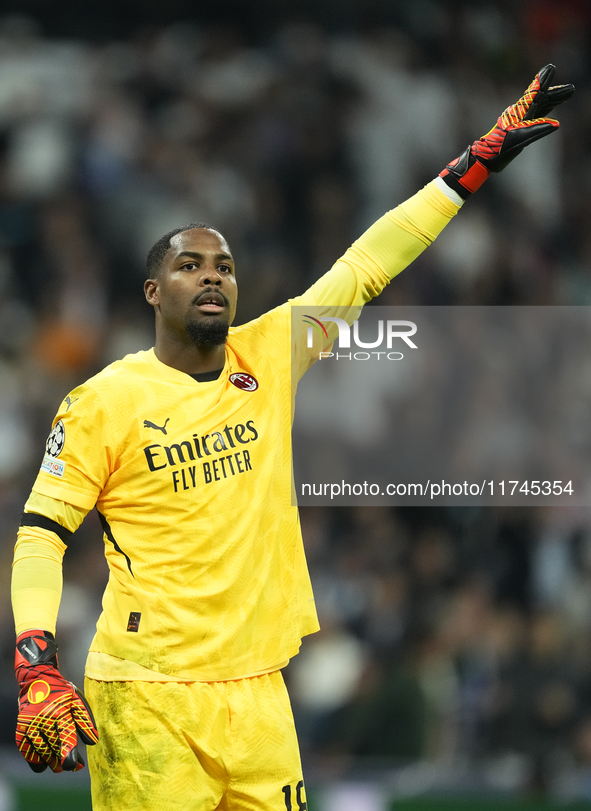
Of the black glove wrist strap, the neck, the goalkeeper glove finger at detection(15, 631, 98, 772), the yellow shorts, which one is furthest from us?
the neck

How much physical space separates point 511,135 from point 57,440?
1763 millimetres

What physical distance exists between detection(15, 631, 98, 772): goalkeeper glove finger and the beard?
101 centimetres

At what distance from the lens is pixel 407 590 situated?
24.2 ft

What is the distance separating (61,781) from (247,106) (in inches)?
218

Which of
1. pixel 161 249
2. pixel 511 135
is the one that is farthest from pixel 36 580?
pixel 511 135

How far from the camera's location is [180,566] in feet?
11.3

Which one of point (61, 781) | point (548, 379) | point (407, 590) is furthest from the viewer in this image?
point (548, 379)

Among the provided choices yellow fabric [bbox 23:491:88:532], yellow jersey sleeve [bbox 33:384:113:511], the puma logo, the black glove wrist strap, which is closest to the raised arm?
the puma logo

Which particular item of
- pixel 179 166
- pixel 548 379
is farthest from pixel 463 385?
pixel 179 166

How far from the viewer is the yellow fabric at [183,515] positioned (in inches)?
135

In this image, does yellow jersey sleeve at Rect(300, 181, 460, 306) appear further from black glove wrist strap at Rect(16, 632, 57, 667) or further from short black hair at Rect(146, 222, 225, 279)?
black glove wrist strap at Rect(16, 632, 57, 667)

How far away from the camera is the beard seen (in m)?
3.57

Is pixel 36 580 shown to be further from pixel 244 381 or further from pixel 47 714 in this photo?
pixel 244 381

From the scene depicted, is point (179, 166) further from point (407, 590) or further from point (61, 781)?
point (61, 781)
